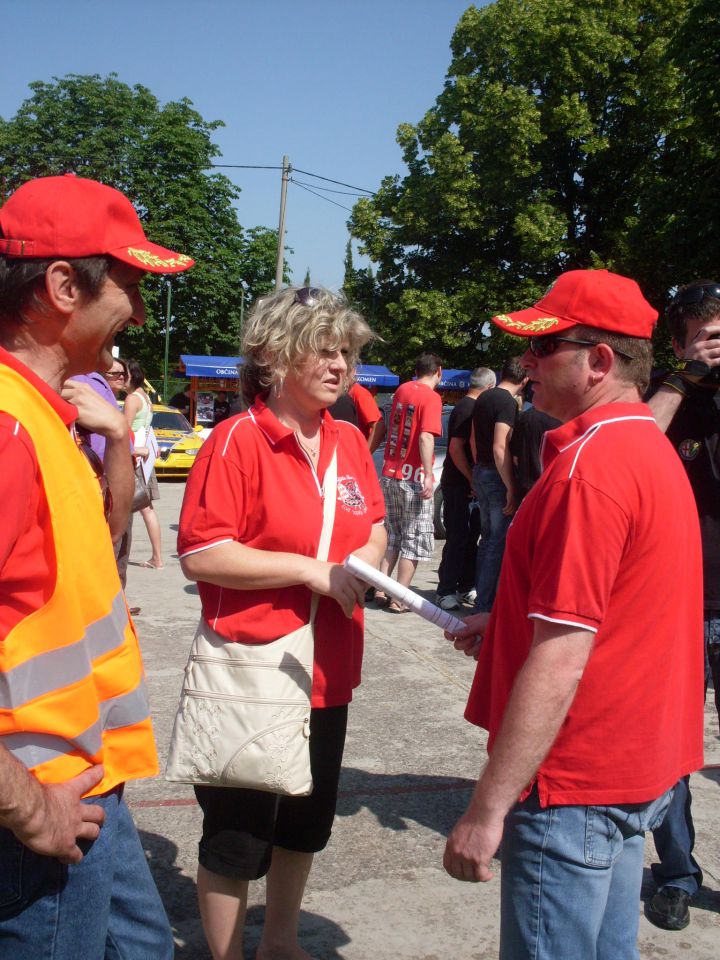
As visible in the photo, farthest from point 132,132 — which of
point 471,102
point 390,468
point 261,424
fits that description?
point 261,424

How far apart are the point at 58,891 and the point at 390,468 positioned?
639cm

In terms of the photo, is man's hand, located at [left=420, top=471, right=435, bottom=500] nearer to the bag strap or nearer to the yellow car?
the bag strap

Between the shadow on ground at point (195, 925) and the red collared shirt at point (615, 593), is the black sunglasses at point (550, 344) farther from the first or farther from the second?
the shadow on ground at point (195, 925)

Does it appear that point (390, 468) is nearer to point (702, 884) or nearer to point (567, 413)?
point (702, 884)

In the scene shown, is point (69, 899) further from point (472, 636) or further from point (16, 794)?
point (472, 636)

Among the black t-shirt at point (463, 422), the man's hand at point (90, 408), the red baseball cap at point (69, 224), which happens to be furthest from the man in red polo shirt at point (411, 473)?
the red baseball cap at point (69, 224)

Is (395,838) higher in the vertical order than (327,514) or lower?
lower

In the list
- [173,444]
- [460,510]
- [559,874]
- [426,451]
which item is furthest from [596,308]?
[173,444]

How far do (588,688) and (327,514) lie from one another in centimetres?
106

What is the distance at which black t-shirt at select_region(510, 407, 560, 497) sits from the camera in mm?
6213

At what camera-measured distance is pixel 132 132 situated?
127ft

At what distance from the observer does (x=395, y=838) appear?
12.4 feet

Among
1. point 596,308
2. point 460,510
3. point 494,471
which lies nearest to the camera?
point 596,308

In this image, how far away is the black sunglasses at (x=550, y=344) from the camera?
208 cm
